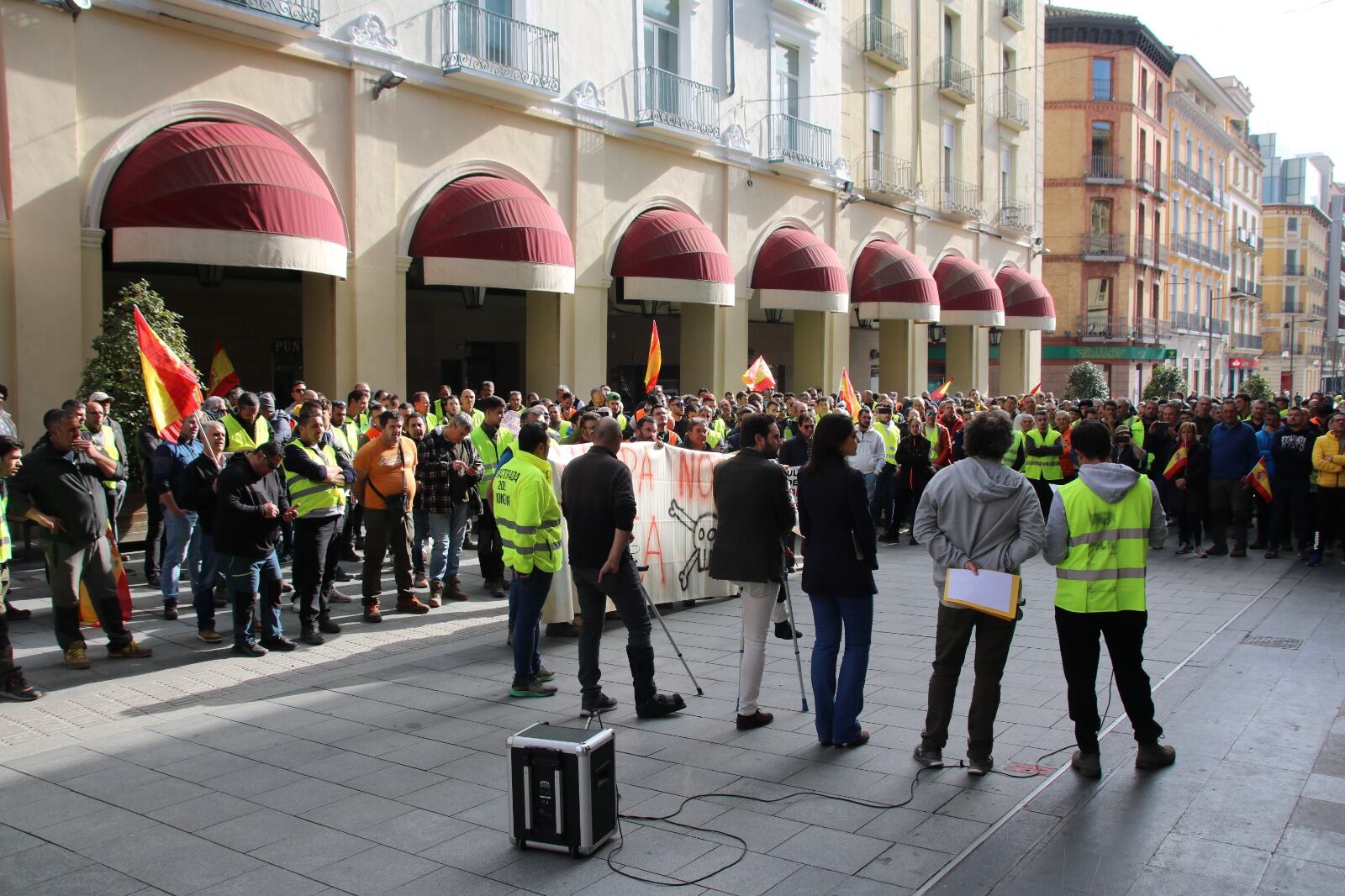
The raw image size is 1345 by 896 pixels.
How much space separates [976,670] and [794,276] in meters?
18.2

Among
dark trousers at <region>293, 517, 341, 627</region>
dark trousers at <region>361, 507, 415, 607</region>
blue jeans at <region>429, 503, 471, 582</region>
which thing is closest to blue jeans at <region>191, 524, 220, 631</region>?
dark trousers at <region>293, 517, 341, 627</region>

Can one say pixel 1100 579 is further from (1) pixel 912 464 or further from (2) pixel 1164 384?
(2) pixel 1164 384

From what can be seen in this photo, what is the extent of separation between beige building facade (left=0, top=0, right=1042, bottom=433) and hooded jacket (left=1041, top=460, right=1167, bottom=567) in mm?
10586

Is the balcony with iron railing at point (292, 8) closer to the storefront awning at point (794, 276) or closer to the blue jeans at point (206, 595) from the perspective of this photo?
the blue jeans at point (206, 595)

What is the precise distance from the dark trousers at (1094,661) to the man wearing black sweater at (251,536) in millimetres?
5739

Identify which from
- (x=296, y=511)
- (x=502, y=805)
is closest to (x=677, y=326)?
(x=296, y=511)

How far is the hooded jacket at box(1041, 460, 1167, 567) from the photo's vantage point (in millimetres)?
5770

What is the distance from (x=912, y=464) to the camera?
15055mm

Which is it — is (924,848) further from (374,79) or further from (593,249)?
(593,249)

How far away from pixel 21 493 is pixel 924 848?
6.81 metres

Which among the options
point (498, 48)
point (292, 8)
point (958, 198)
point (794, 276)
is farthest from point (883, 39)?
point (292, 8)

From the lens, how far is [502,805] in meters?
5.56

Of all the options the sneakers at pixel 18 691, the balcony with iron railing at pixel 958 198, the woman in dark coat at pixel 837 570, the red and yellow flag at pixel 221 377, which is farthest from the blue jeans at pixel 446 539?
the balcony with iron railing at pixel 958 198

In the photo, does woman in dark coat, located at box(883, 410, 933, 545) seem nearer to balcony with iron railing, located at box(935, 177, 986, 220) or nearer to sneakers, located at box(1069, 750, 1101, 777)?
sneakers, located at box(1069, 750, 1101, 777)
